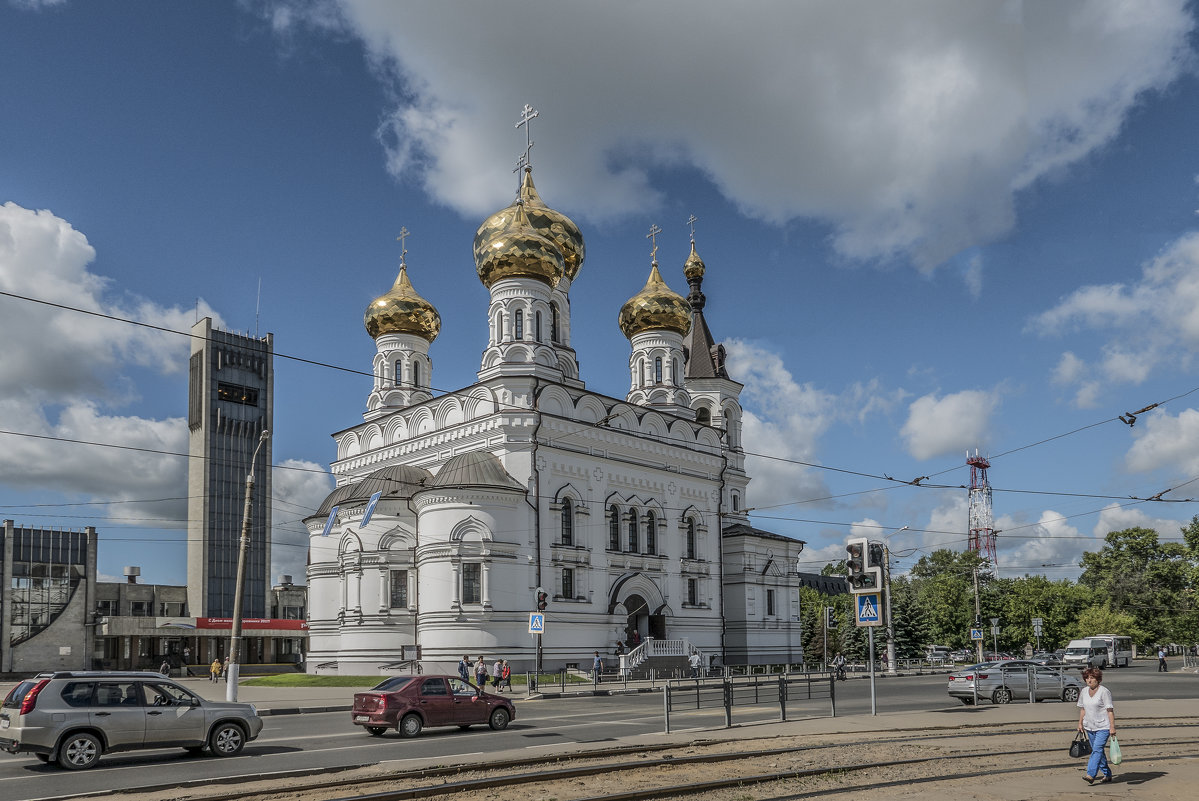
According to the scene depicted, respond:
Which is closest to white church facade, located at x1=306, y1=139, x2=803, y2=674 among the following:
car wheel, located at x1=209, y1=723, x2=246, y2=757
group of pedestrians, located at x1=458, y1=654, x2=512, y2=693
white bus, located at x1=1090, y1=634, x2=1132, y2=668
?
group of pedestrians, located at x1=458, y1=654, x2=512, y2=693

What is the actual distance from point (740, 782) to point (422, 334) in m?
42.6

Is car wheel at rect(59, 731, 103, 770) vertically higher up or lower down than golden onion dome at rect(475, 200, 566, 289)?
lower down

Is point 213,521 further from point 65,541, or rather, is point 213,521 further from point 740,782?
point 740,782

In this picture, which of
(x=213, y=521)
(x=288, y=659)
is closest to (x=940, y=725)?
(x=288, y=659)

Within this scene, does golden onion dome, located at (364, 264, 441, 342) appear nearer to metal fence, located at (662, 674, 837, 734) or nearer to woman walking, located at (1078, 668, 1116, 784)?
metal fence, located at (662, 674, 837, 734)

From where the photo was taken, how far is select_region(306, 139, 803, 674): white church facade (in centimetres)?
3978

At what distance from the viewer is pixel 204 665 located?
60375mm

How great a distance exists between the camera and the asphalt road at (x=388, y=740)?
13477 mm

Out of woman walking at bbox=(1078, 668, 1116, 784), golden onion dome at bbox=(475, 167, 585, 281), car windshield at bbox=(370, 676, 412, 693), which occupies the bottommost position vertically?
car windshield at bbox=(370, 676, 412, 693)

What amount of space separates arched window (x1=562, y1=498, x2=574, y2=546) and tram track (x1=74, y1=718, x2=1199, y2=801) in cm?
2634

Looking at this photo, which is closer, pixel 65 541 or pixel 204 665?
pixel 204 665

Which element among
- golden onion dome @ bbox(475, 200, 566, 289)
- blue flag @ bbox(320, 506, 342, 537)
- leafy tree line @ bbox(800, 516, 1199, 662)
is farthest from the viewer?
leafy tree line @ bbox(800, 516, 1199, 662)

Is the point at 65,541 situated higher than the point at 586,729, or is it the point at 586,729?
the point at 65,541

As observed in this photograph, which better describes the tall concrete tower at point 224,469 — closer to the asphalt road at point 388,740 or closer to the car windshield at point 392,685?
the asphalt road at point 388,740
